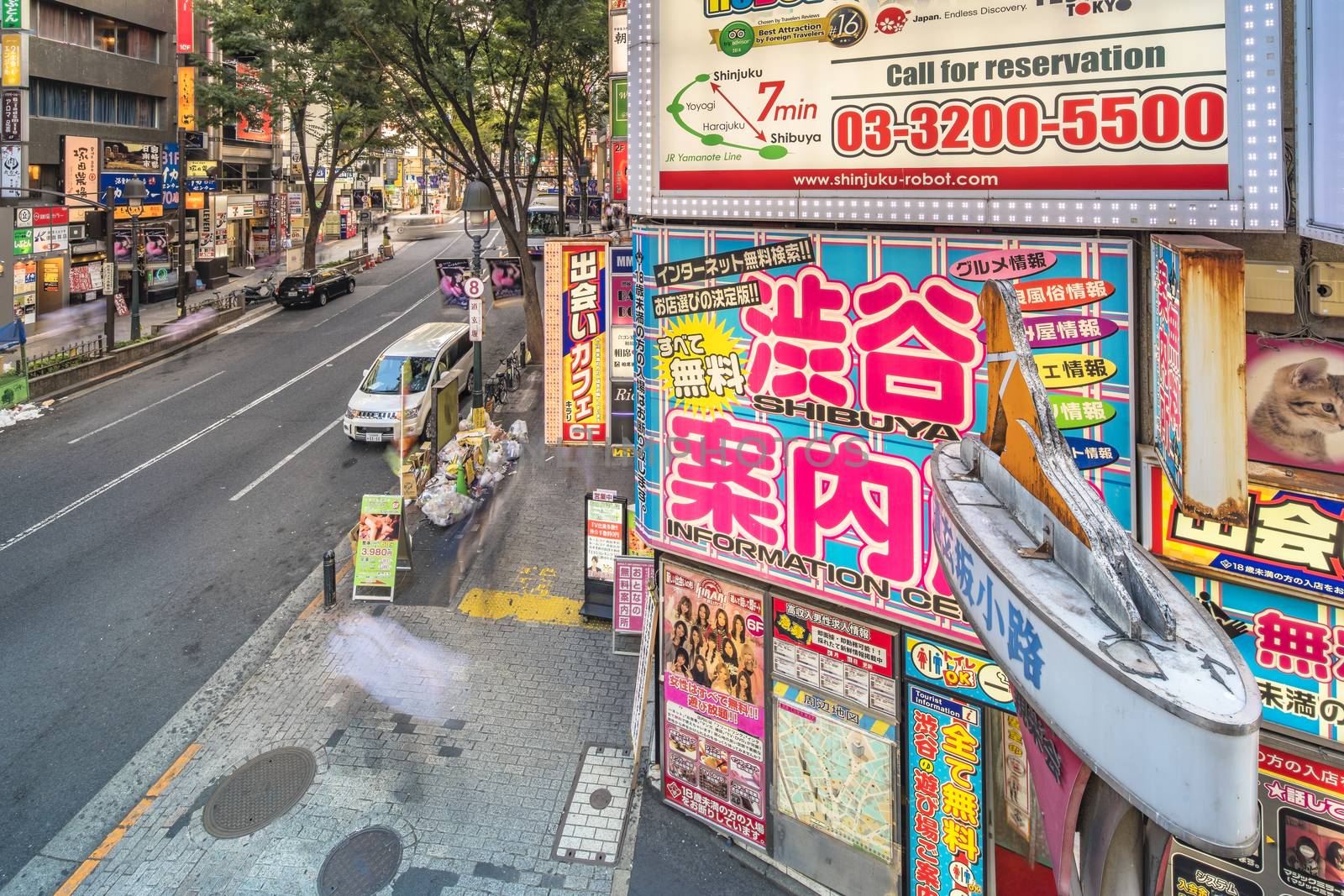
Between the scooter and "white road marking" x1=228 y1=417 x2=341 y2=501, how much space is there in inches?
768

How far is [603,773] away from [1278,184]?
24.7 ft

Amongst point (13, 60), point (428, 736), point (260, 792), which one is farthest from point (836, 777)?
point (13, 60)

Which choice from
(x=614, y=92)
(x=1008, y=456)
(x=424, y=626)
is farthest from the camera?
(x=614, y=92)

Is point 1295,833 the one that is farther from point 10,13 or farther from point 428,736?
point 10,13

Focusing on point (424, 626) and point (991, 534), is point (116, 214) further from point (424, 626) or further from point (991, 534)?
point (991, 534)

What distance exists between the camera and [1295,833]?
505 centimetres

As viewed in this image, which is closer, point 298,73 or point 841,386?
point 841,386

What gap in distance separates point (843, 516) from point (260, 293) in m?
38.0

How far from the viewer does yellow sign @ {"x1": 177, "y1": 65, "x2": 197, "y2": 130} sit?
34.8 m

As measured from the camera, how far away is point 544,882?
24.2ft

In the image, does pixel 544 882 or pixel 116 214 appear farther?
pixel 116 214

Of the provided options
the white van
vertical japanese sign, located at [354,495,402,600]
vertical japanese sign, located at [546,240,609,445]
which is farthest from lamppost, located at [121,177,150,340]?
vertical japanese sign, located at [546,240,609,445]

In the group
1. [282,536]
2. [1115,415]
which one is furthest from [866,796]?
[282,536]

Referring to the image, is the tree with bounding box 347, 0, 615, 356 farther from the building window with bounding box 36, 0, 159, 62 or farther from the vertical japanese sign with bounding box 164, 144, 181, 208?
the building window with bounding box 36, 0, 159, 62
